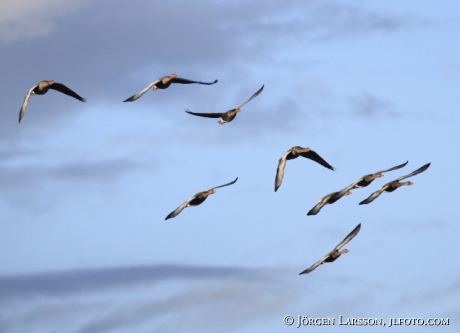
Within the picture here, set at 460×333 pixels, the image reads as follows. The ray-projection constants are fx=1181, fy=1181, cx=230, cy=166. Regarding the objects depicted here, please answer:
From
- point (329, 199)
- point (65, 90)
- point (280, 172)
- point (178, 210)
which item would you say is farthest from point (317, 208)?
point (65, 90)

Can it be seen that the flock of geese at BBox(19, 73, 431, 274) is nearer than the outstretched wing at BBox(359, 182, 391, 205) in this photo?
Yes

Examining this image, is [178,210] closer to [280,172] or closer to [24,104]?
[280,172]

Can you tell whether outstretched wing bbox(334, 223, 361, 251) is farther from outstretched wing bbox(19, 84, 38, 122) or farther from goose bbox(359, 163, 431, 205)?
outstretched wing bbox(19, 84, 38, 122)

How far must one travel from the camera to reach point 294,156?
7725cm

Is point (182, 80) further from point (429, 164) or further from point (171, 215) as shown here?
point (429, 164)

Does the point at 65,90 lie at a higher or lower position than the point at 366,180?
higher


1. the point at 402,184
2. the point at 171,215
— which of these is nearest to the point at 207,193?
the point at 171,215

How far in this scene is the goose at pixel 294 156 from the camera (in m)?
73.9

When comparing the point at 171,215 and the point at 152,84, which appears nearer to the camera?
the point at 171,215

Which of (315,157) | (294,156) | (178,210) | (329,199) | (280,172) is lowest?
(329,199)

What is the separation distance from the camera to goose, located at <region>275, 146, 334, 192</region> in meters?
73.9

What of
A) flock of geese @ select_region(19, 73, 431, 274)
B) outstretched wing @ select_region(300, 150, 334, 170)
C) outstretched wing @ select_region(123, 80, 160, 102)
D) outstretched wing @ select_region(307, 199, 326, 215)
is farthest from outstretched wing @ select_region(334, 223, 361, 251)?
outstretched wing @ select_region(123, 80, 160, 102)

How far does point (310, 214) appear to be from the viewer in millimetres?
75062

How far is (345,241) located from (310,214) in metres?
5.44
